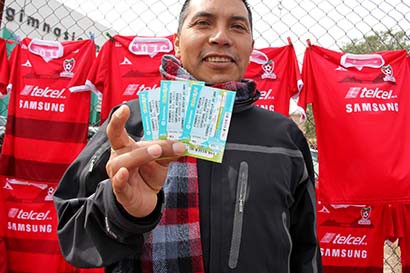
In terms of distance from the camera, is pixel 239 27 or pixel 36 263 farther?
pixel 36 263

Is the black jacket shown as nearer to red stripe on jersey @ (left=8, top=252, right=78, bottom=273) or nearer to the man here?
the man

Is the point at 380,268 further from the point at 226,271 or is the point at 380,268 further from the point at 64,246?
the point at 64,246

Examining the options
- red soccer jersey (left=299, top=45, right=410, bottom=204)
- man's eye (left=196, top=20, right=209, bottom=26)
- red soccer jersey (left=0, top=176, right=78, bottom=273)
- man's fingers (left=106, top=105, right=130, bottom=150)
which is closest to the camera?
man's fingers (left=106, top=105, right=130, bottom=150)

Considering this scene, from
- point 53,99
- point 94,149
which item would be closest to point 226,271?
point 94,149

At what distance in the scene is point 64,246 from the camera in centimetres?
71

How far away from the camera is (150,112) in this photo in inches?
23.8

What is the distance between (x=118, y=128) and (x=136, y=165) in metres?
0.06

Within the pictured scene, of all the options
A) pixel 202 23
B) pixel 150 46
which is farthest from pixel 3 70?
pixel 202 23

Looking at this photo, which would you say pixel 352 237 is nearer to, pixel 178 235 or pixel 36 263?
pixel 178 235

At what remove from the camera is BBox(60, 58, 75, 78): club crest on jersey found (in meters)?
2.08

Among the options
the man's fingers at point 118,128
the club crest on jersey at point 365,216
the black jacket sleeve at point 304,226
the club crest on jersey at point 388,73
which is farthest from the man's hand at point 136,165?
the club crest on jersey at point 365,216

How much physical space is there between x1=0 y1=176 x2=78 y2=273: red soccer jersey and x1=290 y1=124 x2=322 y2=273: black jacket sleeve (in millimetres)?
1793

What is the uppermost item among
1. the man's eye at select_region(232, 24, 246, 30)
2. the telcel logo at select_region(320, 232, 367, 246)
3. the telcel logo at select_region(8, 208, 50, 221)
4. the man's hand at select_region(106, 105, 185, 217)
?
the man's eye at select_region(232, 24, 246, 30)

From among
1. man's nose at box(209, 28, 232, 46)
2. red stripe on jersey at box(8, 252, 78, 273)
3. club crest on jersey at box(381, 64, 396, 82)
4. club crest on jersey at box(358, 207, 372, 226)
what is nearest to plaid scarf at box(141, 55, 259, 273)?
man's nose at box(209, 28, 232, 46)
